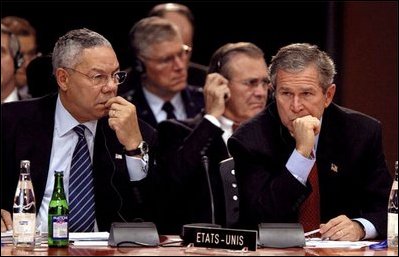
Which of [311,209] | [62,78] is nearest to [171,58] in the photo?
[62,78]

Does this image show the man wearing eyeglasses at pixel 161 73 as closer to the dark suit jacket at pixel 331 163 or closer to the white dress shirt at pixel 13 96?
the white dress shirt at pixel 13 96

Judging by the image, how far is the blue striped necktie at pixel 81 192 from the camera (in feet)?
15.1

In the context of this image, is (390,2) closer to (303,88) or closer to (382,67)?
(382,67)

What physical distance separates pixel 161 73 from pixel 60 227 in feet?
8.78

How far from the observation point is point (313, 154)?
4.64 meters

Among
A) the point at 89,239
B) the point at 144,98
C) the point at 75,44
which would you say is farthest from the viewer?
the point at 144,98

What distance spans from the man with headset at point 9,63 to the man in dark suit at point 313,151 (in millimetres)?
2267

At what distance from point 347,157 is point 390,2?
2191mm

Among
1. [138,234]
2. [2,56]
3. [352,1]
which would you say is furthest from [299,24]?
[138,234]

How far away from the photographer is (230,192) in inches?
184

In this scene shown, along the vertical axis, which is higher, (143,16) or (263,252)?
(143,16)

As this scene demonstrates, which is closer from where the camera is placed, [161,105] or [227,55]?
[227,55]

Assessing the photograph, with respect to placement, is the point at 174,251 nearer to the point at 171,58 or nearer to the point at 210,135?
the point at 210,135

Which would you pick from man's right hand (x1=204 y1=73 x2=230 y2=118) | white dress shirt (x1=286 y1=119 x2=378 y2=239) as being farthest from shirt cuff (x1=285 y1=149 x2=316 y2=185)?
man's right hand (x1=204 y1=73 x2=230 y2=118)
